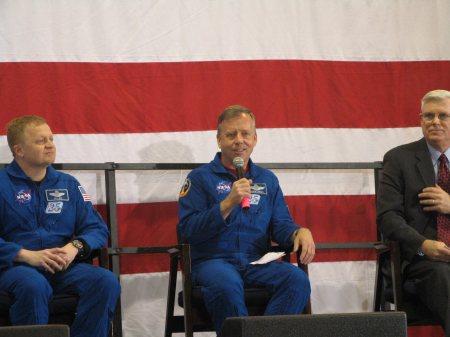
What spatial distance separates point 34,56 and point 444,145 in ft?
6.61

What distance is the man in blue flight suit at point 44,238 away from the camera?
3.10 metres

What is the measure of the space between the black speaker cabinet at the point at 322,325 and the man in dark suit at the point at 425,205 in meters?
1.38

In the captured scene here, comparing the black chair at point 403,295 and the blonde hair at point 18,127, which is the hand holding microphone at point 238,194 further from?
the blonde hair at point 18,127

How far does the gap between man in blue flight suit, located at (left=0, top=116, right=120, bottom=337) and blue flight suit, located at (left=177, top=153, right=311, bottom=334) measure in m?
0.39

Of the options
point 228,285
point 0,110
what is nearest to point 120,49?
point 0,110

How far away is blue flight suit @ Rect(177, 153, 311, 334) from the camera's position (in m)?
3.22

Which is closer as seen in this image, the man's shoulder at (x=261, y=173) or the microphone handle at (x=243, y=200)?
the microphone handle at (x=243, y=200)

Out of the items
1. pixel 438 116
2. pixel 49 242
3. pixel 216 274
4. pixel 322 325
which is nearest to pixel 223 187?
pixel 216 274

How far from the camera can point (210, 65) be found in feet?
13.6

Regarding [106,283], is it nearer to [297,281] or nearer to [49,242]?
[49,242]

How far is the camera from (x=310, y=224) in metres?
4.24

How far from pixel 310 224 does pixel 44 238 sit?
4.87 feet

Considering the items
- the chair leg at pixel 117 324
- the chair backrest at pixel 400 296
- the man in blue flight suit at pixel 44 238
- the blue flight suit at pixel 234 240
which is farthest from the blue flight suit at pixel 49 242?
the chair backrest at pixel 400 296

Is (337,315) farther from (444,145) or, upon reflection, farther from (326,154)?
(326,154)
